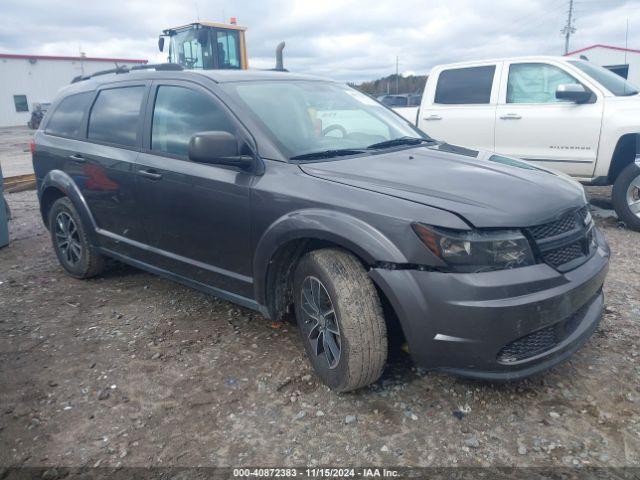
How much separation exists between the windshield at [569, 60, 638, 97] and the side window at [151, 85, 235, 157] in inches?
188

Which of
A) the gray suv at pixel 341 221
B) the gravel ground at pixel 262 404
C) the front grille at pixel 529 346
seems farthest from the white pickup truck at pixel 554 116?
the front grille at pixel 529 346

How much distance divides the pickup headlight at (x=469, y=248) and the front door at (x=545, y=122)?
4336mm

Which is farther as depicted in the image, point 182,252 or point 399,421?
point 182,252

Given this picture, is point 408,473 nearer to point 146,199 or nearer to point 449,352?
point 449,352

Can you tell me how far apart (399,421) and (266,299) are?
103cm

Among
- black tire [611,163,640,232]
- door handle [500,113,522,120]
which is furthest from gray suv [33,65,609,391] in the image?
black tire [611,163,640,232]

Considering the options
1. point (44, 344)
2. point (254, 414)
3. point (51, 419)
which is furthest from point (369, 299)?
point (44, 344)

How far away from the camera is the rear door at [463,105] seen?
21.6 ft

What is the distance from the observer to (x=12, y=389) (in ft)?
9.73

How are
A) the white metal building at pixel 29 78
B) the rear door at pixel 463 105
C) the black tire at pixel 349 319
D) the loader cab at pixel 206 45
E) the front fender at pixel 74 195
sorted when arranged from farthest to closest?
the white metal building at pixel 29 78
the loader cab at pixel 206 45
the rear door at pixel 463 105
the front fender at pixel 74 195
the black tire at pixel 349 319

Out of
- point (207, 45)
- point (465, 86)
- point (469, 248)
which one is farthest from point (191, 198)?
point (207, 45)

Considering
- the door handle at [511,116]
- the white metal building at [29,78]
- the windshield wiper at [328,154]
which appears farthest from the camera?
the white metal building at [29,78]

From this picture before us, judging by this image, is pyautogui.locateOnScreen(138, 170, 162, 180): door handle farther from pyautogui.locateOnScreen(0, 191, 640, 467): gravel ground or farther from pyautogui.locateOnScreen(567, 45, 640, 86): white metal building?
pyautogui.locateOnScreen(567, 45, 640, 86): white metal building

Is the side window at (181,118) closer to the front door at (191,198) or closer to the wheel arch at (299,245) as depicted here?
the front door at (191,198)
